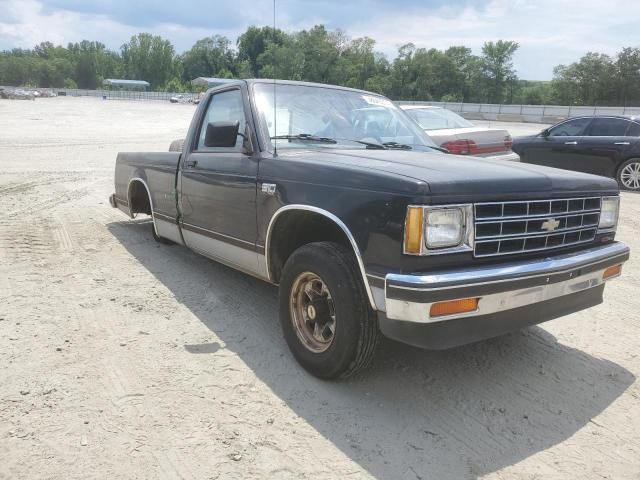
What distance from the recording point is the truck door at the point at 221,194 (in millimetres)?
3748

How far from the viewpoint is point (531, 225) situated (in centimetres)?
286

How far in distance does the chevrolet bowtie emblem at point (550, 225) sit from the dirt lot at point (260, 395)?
968 millimetres

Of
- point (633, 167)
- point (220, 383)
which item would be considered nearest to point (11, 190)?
point (220, 383)

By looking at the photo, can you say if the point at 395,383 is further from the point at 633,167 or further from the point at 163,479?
the point at 633,167

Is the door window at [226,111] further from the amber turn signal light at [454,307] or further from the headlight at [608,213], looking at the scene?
the headlight at [608,213]

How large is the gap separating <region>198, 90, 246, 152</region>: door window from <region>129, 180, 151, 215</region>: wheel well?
1.81m

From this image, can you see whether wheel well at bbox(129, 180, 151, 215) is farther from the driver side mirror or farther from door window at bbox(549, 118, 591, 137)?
door window at bbox(549, 118, 591, 137)

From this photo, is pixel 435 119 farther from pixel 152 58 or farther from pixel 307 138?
pixel 152 58

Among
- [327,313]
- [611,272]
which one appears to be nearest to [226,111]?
[327,313]

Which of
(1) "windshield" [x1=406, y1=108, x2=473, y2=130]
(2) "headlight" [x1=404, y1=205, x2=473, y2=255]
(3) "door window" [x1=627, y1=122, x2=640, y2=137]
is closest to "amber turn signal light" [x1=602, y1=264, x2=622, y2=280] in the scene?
(2) "headlight" [x1=404, y1=205, x2=473, y2=255]

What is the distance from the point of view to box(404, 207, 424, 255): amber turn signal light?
2.50m

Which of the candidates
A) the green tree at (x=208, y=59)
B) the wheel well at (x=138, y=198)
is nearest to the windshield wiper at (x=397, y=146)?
the wheel well at (x=138, y=198)

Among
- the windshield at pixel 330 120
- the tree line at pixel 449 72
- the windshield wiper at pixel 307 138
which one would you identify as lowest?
the windshield wiper at pixel 307 138

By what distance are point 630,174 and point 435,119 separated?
396 cm
